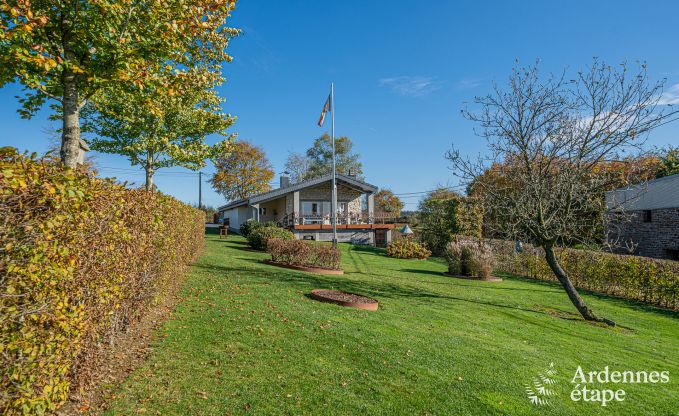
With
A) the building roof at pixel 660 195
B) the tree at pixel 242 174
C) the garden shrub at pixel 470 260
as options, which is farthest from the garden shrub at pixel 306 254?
the tree at pixel 242 174

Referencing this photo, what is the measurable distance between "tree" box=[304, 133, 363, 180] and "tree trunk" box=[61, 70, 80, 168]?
50.1 meters

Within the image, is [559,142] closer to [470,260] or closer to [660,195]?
[470,260]

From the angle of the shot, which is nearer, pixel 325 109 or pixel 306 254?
pixel 306 254

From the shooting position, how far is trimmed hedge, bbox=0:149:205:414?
2.34 metres

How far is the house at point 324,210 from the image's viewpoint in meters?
29.9

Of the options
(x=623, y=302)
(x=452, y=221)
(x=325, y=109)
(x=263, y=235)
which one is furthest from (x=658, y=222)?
(x=263, y=235)

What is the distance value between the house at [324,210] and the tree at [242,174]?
1484cm

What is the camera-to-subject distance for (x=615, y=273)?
14703 mm

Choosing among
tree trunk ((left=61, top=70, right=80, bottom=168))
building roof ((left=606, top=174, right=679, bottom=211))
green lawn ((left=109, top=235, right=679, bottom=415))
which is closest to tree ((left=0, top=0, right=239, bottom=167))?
tree trunk ((left=61, top=70, right=80, bottom=168))

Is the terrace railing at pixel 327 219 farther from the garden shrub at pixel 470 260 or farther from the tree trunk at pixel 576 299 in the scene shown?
the tree trunk at pixel 576 299

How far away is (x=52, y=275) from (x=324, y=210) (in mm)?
29621

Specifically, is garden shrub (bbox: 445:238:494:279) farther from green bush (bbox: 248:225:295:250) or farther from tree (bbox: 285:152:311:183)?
tree (bbox: 285:152:311:183)

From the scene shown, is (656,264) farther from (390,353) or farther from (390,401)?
(390,401)

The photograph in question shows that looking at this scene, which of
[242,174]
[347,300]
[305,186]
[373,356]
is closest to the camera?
[373,356]
